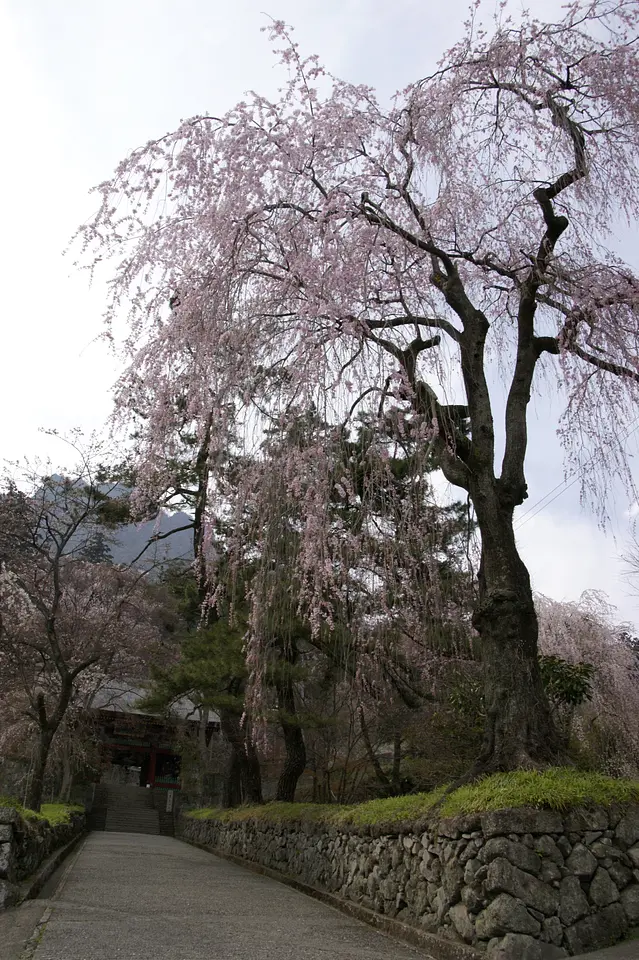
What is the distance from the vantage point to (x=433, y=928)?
15.3ft

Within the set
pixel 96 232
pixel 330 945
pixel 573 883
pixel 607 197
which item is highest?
pixel 607 197

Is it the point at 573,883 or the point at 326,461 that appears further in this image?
the point at 326,461

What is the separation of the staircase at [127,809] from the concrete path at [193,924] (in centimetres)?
1549

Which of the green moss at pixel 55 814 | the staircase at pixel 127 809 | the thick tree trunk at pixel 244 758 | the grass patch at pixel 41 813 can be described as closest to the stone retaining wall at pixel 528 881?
the grass patch at pixel 41 813

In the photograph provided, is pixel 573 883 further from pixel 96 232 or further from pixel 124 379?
pixel 96 232

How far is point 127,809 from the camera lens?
2336 cm

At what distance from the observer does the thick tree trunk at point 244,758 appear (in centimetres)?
1312

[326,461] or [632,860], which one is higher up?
[326,461]

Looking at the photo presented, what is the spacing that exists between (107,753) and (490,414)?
2053 cm

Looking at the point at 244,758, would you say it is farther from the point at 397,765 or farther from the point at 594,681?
the point at 594,681

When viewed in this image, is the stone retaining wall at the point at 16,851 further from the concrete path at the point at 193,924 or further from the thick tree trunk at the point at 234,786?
the thick tree trunk at the point at 234,786

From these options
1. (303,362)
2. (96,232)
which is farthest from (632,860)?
(96,232)

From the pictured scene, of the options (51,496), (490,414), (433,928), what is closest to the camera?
(433,928)

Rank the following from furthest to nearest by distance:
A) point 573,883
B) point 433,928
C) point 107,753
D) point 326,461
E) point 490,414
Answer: point 107,753 < point 490,414 < point 326,461 < point 433,928 < point 573,883
